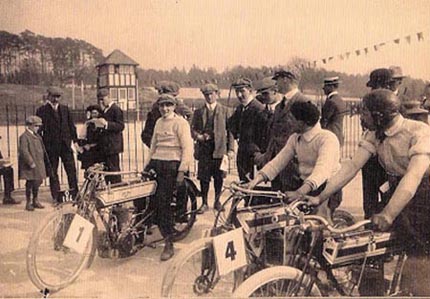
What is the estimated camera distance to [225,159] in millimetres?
3141

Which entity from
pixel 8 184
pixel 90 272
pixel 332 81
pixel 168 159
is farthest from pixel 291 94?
pixel 8 184

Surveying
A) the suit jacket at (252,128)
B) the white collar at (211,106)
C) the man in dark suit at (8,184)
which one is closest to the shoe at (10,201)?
the man in dark suit at (8,184)

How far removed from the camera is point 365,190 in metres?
2.69

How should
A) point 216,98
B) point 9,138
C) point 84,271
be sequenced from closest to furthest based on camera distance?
point 84,271
point 9,138
point 216,98

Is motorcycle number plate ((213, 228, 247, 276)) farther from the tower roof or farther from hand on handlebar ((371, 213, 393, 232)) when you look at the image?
the tower roof

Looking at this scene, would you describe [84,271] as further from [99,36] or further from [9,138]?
[99,36]

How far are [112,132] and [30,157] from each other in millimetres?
547

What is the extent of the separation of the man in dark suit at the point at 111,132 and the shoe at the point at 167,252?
582 millimetres

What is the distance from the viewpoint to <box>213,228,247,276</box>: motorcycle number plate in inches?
68.1

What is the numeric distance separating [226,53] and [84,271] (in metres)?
1.41

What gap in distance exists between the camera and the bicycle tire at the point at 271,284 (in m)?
1.57

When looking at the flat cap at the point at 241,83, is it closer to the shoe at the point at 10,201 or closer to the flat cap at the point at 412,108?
the flat cap at the point at 412,108

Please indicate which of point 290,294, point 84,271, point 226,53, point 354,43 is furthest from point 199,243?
point 354,43

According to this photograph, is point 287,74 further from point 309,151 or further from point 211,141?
point 211,141
